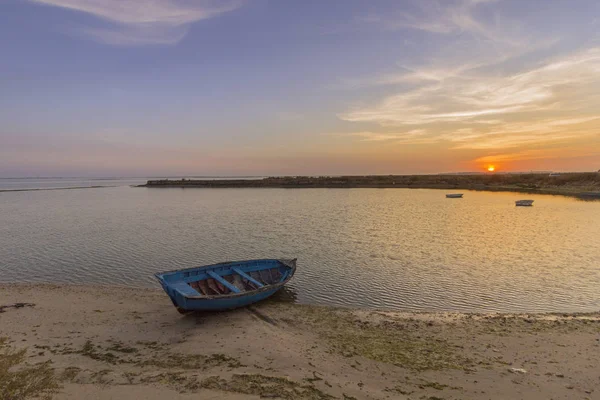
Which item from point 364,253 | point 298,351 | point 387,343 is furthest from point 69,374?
point 364,253

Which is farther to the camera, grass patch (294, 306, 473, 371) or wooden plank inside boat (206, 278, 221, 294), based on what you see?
wooden plank inside boat (206, 278, 221, 294)

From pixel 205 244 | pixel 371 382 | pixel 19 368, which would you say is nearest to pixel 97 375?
pixel 19 368

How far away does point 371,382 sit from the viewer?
28.0 feet

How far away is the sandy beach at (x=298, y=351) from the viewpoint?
818 centimetres

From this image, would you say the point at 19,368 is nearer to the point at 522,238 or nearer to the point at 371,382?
the point at 371,382

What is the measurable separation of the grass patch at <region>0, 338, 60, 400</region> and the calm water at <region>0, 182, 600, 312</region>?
907 cm

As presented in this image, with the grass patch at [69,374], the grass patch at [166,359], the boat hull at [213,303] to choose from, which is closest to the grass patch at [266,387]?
the grass patch at [166,359]

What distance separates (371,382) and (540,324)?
800cm

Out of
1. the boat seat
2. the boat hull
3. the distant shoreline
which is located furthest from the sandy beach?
the distant shoreline

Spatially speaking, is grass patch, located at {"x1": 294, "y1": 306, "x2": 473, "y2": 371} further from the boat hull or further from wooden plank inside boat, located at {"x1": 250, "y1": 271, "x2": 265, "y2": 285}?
wooden plank inside boat, located at {"x1": 250, "y1": 271, "x2": 265, "y2": 285}

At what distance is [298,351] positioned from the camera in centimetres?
1039

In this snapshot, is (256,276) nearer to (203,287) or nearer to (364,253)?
(203,287)

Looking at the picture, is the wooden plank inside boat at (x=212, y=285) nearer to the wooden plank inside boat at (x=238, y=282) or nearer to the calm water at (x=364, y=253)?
the wooden plank inside boat at (x=238, y=282)

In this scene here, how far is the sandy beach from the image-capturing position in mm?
8180
